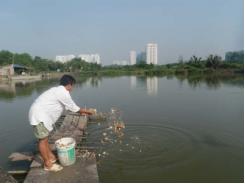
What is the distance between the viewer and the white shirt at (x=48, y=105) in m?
4.23

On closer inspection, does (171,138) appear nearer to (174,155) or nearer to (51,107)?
(174,155)

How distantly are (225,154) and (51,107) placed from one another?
4099mm

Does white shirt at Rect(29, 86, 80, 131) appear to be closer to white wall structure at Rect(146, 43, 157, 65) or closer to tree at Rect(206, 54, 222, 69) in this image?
tree at Rect(206, 54, 222, 69)

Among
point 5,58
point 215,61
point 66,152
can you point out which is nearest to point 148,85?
point 66,152

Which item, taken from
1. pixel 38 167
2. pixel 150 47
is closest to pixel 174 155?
pixel 38 167

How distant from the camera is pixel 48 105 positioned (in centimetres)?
428

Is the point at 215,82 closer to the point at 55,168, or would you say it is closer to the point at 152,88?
the point at 152,88

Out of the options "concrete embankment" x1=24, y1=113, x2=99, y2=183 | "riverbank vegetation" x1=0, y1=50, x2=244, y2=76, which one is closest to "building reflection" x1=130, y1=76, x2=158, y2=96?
"concrete embankment" x1=24, y1=113, x2=99, y2=183

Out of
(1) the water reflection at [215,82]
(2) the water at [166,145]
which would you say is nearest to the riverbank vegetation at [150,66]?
(1) the water reflection at [215,82]

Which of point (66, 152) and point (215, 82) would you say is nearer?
point (66, 152)

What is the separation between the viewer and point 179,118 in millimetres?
9594

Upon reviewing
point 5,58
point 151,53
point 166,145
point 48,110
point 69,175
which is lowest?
point 166,145

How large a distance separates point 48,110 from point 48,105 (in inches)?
3.3

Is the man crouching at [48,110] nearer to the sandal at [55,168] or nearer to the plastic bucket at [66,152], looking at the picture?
the sandal at [55,168]
